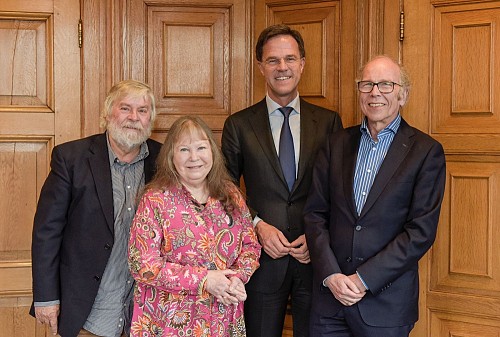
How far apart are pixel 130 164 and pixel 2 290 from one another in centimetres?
102

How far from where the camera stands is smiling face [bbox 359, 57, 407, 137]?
8.05ft

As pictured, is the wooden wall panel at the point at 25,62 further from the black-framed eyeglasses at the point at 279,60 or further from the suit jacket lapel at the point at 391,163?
the suit jacket lapel at the point at 391,163

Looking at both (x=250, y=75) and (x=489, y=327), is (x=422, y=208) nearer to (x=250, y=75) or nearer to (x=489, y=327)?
(x=489, y=327)

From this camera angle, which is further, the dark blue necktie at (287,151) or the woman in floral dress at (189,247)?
the dark blue necktie at (287,151)

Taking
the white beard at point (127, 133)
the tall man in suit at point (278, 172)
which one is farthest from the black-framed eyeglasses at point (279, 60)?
the white beard at point (127, 133)

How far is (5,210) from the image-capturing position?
3053 mm

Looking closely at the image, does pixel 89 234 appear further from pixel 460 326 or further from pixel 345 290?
pixel 460 326

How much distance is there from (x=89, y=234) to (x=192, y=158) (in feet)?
1.62

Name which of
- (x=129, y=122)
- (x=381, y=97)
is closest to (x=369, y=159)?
(x=381, y=97)

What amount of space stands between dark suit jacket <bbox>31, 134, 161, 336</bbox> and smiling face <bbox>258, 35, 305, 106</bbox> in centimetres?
80

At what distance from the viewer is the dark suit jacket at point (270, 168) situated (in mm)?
2682

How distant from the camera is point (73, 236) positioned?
8.09 ft

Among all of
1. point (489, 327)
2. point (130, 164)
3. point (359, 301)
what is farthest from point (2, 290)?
point (489, 327)

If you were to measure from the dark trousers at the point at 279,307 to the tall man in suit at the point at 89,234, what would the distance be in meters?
0.53
